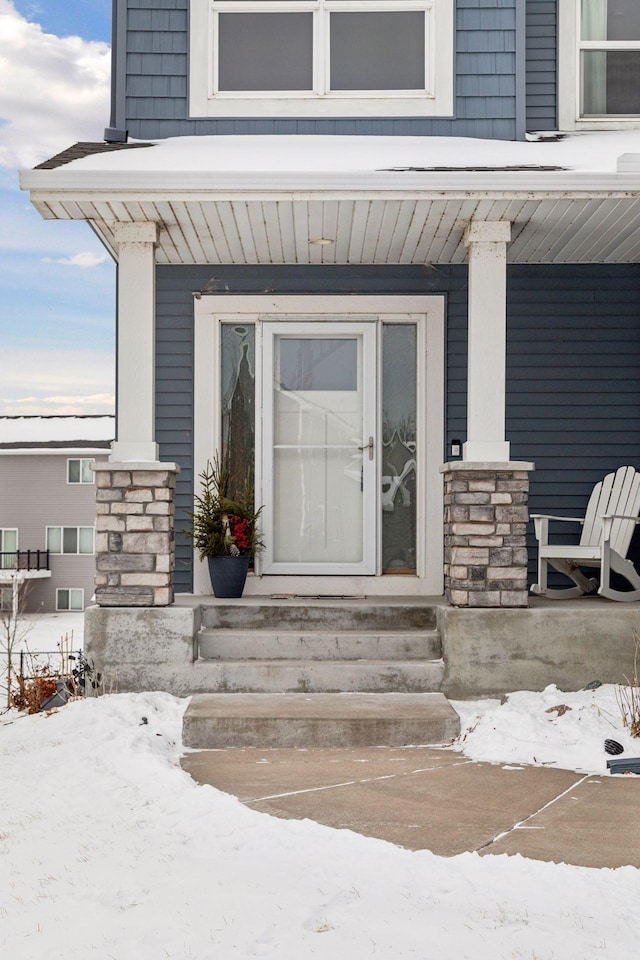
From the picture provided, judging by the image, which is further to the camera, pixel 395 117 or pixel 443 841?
pixel 395 117

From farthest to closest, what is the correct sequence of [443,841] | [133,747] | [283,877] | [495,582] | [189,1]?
[189,1], [495,582], [133,747], [443,841], [283,877]

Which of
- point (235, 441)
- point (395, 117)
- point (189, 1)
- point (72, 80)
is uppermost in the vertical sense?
point (72, 80)

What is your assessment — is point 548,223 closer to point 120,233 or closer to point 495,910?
point 120,233

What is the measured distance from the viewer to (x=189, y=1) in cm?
641

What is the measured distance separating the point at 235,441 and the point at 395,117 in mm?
2447

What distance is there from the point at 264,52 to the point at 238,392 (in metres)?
2.31

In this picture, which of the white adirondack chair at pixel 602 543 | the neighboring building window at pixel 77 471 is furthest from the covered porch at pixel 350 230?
the neighboring building window at pixel 77 471

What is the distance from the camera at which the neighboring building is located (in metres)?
22.6

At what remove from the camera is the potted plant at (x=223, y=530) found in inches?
241

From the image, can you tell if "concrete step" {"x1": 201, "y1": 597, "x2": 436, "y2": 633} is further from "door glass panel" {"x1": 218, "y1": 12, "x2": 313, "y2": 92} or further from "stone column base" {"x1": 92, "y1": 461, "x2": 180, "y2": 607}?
"door glass panel" {"x1": 218, "y1": 12, "x2": 313, "y2": 92}

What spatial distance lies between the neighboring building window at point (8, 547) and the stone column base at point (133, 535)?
19237 mm

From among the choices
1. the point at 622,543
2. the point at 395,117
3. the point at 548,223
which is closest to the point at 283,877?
the point at 622,543

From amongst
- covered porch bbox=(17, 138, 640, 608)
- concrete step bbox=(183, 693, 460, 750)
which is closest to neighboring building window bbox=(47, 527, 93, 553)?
covered porch bbox=(17, 138, 640, 608)

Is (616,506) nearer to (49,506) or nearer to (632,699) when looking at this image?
(632,699)
